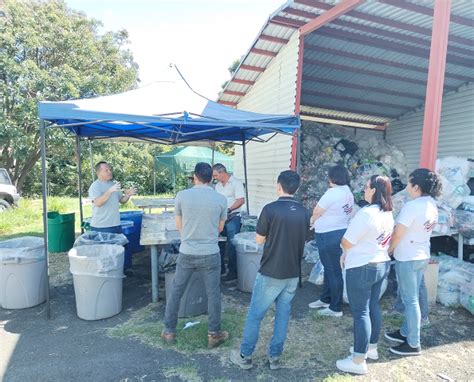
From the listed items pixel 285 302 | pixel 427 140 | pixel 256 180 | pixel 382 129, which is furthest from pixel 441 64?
pixel 382 129

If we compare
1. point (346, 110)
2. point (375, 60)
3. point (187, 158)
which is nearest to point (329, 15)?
point (375, 60)

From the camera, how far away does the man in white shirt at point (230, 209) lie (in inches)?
199

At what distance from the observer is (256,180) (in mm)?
8984

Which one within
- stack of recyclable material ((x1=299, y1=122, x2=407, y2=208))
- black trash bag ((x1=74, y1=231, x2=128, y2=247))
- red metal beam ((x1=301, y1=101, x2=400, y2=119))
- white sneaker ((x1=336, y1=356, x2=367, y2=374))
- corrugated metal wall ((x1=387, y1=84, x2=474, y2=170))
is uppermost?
red metal beam ((x1=301, y1=101, x2=400, y2=119))

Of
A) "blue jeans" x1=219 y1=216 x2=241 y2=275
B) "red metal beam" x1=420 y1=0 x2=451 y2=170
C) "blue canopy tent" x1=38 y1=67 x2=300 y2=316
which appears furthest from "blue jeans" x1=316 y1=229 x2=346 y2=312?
"blue canopy tent" x1=38 y1=67 x2=300 y2=316

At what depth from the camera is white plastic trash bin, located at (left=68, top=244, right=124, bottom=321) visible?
3.58 meters

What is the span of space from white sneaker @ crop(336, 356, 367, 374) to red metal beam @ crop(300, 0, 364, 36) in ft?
16.1

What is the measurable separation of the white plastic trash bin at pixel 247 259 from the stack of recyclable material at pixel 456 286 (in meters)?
2.36

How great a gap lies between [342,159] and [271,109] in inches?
83.8

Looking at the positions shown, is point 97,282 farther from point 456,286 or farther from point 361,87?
point 361,87

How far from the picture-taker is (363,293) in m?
2.66

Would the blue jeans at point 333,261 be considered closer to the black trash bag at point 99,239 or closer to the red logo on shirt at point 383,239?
the red logo on shirt at point 383,239

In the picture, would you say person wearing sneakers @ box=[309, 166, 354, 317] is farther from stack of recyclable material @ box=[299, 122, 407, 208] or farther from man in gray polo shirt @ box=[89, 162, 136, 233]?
stack of recyclable material @ box=[299, 122, 407, 208]

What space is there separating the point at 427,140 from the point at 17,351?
496cm
